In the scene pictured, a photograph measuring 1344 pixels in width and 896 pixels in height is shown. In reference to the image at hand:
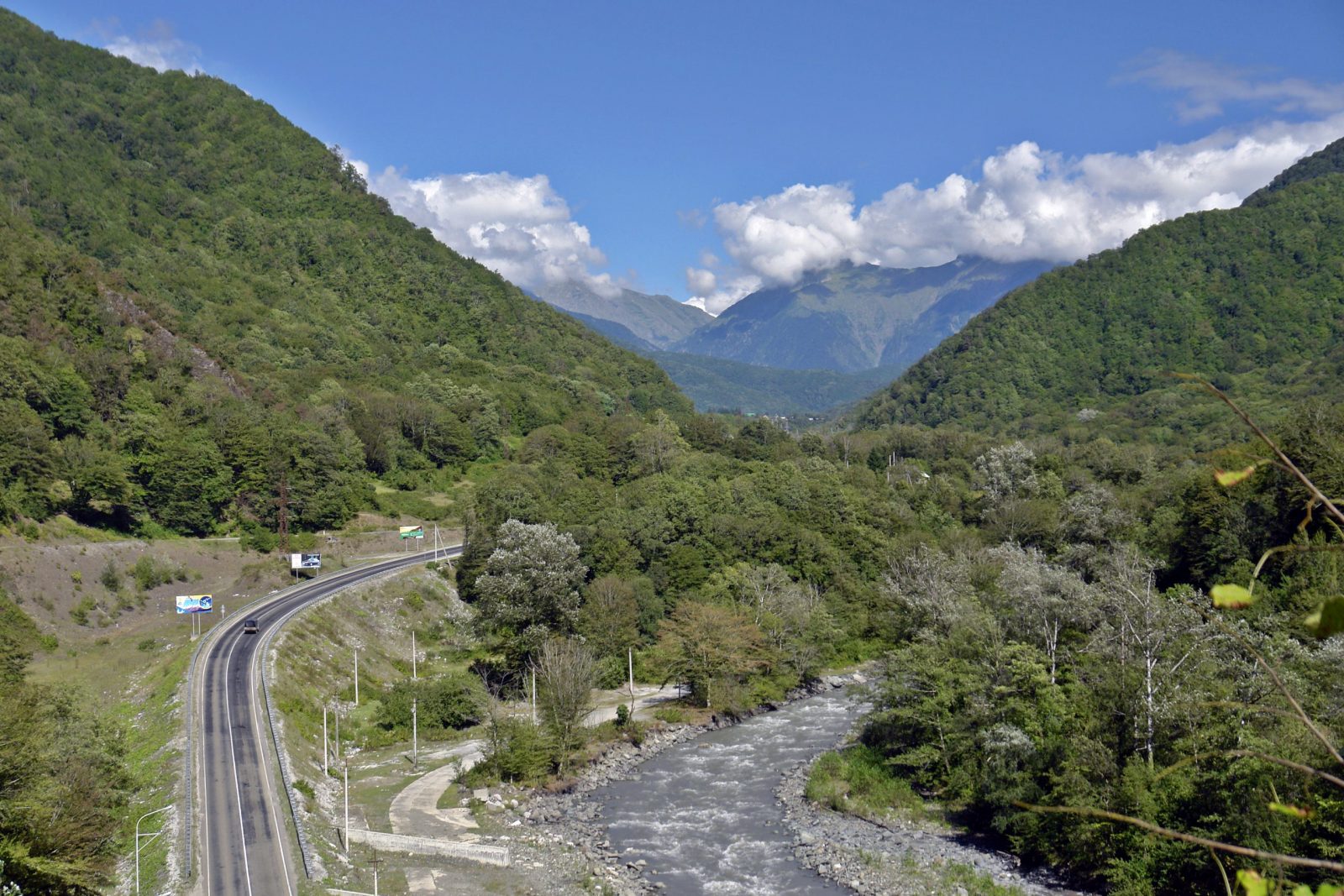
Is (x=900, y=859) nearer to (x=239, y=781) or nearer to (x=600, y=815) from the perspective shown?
(x=600, y=815)

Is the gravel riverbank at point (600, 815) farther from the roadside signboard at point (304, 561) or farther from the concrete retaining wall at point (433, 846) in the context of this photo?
the roadside signboard at point (304, 561)

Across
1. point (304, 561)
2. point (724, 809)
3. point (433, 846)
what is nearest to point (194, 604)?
point (304, 561)

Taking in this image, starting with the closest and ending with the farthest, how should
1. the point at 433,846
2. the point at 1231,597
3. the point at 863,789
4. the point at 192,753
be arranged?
the point at 1231,597
the point at 433,846
the point at 192,753
the point at 863,789

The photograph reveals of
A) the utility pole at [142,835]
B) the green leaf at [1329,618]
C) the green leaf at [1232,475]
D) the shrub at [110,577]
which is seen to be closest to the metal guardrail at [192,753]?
the utility pole at [142,835]

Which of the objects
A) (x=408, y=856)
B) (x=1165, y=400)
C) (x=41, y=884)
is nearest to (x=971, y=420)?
(x=1165, y=400)

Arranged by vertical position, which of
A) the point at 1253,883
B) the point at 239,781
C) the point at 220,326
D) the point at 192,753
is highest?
the point at 220,326
